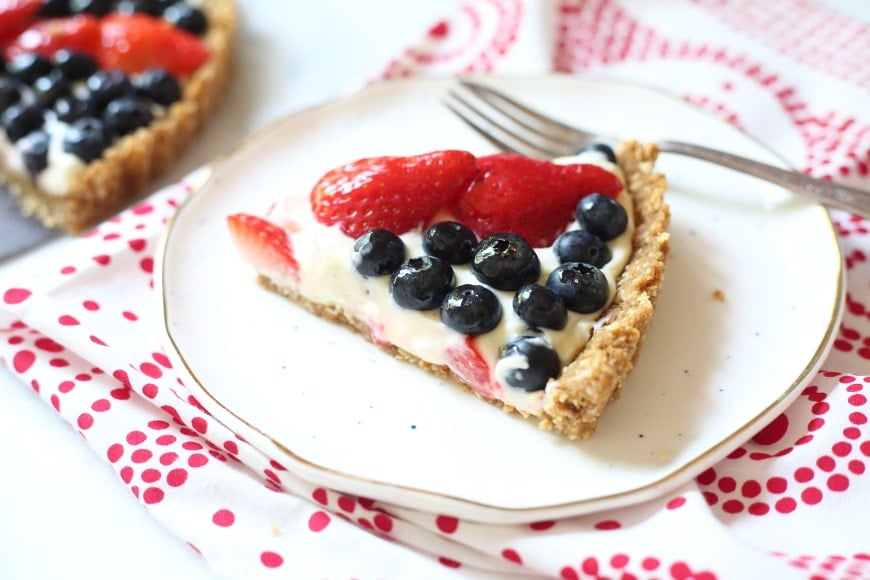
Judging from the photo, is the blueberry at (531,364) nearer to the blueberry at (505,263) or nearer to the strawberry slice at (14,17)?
the blueberry at (505,263)

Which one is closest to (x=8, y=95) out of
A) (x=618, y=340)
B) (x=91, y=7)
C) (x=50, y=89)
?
(x=50, y=89)

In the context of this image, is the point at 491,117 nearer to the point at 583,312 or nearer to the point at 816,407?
the point at 583,312

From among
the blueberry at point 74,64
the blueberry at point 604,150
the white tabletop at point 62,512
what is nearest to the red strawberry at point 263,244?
the white tabletop at point 62,512

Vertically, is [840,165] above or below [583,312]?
above

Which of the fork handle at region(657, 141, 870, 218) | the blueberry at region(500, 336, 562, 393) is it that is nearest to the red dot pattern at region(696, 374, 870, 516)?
the blueberry at region(500, 336, 562, 393)

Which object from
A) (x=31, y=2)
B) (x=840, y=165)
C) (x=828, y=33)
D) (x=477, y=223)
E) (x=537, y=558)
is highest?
(x=828, y=33)

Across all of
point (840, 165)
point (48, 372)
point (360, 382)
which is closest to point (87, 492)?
point (48, 372)

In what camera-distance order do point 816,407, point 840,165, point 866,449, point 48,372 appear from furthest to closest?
1. point 840,165
2. point 48,372
3. point 816,407
4. point 866,449
